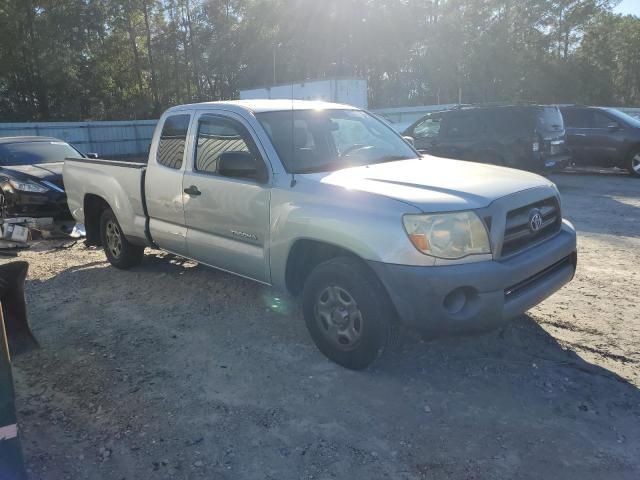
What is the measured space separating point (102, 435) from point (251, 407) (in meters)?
0.87

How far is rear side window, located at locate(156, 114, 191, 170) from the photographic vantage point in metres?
5.01

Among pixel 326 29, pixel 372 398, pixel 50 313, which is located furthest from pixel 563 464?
pixel 326 29

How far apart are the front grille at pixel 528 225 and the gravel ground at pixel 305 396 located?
2.87ft

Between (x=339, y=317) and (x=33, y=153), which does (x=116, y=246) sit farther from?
(x=33, y=153)

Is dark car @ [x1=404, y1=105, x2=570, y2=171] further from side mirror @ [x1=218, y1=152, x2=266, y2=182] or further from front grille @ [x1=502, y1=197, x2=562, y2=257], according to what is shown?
side mirror @ [x1=218, y1=152, x2=266, y2=182]

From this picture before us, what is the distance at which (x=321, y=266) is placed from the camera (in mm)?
3674

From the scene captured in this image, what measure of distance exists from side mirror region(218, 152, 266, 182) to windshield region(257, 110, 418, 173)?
20 cm

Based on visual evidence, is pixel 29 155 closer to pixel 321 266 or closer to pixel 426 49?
pixel 321 266

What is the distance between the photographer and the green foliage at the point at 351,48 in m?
39.8

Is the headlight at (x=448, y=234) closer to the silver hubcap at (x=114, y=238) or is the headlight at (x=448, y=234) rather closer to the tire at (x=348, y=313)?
the tire at (x=348, y=313)

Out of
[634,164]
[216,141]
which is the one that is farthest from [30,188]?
[634,164]

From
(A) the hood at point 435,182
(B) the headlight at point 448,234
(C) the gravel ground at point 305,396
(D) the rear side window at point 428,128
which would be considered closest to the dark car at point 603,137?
(D) the rear side window at point 428,128

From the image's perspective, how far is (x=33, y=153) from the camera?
33.2 ft

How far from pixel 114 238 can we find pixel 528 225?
4.70 m
